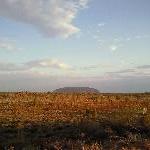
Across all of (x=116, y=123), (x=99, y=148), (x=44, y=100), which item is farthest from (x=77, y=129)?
(x=44, y=100)

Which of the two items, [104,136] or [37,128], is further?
[37,128]

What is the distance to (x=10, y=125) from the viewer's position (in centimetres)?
2517

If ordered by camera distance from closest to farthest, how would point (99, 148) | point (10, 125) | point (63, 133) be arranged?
point (99, 148), point (63, 133), point (10, 125)

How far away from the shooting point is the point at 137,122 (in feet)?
75.7

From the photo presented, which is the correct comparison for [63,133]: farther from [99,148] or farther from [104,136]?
[99,148]

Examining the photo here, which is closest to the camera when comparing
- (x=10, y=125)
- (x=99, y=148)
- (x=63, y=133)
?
(x=99, y=148)

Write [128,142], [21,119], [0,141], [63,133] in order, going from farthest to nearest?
1. [21,119]
2. [63,133]
3. [0,141]
4. [128,142]

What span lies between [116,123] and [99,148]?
23.7ft

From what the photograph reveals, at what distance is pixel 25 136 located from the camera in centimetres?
2120

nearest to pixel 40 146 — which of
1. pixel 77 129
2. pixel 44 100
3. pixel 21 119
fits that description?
pixel 77 129

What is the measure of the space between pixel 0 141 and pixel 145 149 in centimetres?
756

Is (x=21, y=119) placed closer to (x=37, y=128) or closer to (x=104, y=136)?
(x=37, y=128)

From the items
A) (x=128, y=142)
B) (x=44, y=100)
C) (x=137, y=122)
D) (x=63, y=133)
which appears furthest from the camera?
(x=44, y=100)

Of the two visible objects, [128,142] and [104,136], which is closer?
[128,142]
